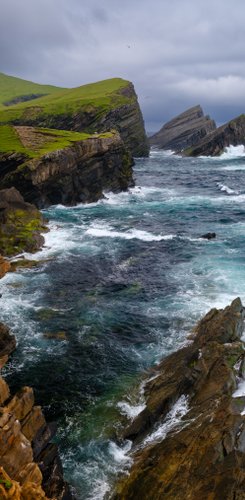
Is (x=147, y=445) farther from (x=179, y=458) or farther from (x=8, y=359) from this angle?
(x=8, y=359)

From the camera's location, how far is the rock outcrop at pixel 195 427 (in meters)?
15.8

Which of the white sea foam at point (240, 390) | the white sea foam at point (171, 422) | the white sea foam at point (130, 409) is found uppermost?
the white sea foam at point (240, 390)

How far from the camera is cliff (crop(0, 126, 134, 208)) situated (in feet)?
222

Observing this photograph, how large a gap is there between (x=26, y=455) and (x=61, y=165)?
2279 inches

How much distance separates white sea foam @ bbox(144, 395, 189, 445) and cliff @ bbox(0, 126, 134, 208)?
5026 centimetres

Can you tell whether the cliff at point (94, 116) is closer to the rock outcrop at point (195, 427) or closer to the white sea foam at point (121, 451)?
the rock outcrop at point (195, 427)

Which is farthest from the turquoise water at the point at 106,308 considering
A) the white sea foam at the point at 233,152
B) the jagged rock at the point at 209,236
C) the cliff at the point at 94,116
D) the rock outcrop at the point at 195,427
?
the white sea foam at the point at 233,152

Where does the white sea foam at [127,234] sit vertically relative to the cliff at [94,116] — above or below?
below

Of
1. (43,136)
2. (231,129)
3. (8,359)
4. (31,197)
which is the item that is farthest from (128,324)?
(231,129)

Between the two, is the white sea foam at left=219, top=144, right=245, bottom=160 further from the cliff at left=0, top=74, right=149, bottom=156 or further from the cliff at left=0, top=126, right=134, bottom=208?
the cliff at left=0, top=126, right=134, bottom=208

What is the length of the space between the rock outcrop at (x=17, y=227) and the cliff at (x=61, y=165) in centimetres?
1052

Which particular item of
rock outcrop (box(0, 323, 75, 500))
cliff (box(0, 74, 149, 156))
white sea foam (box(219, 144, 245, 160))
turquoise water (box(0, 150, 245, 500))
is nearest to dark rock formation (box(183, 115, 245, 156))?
white sea foam (box(219, 144, 245, 160))

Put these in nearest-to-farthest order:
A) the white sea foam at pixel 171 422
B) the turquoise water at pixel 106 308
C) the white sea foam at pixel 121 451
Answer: the white sea foam at pixel 121 451 < the white sea foam at pixel 171 422 < the turquoise water at pixel 106 308

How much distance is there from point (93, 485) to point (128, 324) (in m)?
14.6
